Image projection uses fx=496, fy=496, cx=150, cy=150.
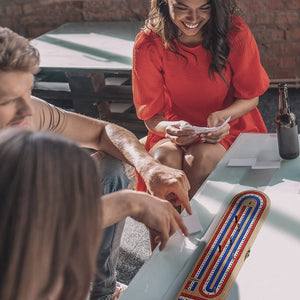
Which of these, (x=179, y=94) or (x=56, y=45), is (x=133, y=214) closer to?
(x=179, y=94)

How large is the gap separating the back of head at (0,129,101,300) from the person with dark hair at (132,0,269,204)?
4.41 ft

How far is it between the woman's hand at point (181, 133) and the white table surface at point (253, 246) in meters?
0.28

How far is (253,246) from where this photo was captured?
1388mm

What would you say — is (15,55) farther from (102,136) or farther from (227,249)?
(227,249)

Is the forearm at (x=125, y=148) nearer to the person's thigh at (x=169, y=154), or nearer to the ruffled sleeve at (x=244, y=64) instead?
the person's thigh at (x=169, y=154)

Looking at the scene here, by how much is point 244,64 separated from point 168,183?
3.02 ft

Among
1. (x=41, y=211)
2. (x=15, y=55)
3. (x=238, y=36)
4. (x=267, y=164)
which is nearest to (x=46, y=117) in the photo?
(x=15, y=55)

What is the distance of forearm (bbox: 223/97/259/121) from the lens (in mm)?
2199

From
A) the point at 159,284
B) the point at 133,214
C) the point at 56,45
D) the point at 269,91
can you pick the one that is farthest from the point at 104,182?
the point at 269,91

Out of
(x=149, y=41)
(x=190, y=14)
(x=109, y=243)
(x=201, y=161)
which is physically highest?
(x=190, y=14)

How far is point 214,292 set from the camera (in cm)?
125

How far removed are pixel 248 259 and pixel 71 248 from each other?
690 millimetres

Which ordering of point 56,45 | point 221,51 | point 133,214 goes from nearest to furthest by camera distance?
point 133,214, point 221,51, point 56,45

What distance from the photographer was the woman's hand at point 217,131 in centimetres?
206
